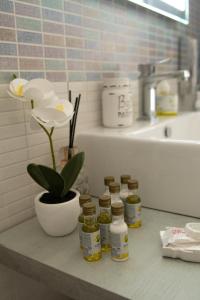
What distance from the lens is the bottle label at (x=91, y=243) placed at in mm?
549

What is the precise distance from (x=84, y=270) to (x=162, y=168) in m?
0.32

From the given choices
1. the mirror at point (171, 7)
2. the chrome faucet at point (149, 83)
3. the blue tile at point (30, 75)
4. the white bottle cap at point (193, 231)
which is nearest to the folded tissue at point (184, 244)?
the white bottle cap at point (193, 231)

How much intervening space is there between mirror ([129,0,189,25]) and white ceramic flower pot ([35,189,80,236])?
2.71ft

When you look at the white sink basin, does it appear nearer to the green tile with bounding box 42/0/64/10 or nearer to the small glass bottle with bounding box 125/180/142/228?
the small glass bottle with bounding box 125/180/142/228

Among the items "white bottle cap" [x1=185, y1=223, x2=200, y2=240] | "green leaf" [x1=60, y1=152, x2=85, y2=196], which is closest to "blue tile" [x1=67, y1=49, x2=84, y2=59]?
"green leaf" [x1=60, y1=152, x2=85, y2=196]

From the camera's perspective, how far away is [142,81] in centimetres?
115

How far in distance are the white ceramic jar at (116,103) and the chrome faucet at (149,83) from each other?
0.57 ft

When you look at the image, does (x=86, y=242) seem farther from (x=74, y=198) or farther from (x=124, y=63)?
(x=124, y=63)

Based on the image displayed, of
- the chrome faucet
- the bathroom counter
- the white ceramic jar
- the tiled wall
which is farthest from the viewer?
the chrome faucet

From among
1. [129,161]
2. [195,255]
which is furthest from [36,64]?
[195,255]

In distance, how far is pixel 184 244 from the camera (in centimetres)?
56

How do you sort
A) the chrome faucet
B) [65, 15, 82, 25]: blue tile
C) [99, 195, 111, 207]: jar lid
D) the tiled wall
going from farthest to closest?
the chrome faucet < [65, 15, 82, 25]: blue tile < the tiled wall < [99, 195, 111, 207]: jar lid

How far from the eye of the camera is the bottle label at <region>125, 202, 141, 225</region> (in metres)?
0.66

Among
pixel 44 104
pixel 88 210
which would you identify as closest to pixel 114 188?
pixel 88 210
